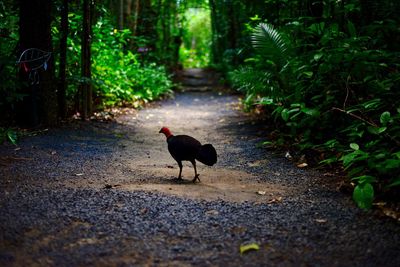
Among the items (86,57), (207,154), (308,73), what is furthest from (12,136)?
(308,73)

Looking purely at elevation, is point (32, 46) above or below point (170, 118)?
above

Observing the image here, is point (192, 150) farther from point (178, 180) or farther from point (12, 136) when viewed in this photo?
point (12, 136)

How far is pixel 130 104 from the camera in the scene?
480 inches

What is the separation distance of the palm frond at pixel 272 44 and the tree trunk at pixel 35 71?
393 centimetres

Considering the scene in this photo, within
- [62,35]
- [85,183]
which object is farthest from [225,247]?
[62,35]

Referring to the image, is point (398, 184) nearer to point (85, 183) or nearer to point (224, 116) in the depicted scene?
point (85, 183)

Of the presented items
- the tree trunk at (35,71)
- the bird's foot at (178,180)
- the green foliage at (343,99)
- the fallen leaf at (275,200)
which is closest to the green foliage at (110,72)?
the tree trunk at (35,71)

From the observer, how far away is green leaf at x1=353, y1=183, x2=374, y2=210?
3.69 meters

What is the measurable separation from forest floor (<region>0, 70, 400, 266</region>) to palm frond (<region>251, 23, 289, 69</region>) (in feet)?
7.07

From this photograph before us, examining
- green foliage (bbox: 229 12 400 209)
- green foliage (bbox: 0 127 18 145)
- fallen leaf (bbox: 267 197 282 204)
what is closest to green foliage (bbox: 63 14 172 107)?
green foliage (bbox: 0 127 18 145)

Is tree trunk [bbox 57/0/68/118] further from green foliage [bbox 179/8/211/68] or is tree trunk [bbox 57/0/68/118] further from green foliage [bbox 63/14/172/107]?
green foliage [bbox 179/8/211/68]

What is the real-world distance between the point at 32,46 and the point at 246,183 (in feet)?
15.7

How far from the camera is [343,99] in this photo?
6.28 meters

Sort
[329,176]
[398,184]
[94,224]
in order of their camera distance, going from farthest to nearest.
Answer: [329,176] < [398,184] < [94,224]
